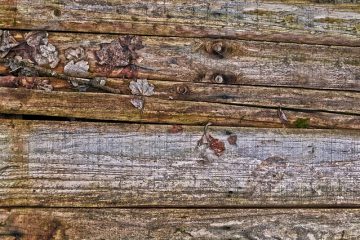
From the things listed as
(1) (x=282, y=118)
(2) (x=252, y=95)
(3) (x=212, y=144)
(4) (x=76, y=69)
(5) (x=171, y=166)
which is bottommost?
(5) (x=171, y=166)

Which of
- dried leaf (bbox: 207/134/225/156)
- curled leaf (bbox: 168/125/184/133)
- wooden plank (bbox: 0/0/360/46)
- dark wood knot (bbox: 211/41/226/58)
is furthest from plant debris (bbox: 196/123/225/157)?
wooden plank (bbox: 0/0/360/46)

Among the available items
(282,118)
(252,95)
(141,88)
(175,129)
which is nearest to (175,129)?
(175,129)

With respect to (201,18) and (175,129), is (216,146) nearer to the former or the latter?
(175,129)

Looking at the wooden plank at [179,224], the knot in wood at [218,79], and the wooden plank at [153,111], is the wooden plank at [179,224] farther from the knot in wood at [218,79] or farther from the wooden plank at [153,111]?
the knot in wood at [218,79]

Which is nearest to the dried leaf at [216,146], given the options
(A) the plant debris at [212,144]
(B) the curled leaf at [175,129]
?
(A) the plant debris at [212,144]

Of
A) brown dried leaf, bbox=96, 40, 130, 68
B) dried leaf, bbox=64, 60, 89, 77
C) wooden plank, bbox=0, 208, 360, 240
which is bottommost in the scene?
wooden plank, bbox=0, 208, 360, 240

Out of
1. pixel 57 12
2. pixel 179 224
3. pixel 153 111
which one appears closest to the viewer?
pixel 179 224

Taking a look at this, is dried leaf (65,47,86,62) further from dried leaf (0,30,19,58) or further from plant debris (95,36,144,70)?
dried leaf (0,30,19,58)
